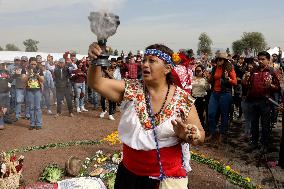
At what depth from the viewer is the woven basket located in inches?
227

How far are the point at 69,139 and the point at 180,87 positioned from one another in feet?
23.4

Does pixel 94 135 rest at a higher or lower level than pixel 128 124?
lower

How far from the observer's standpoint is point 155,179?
3.30 meters

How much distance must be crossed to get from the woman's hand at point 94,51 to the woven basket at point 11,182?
3.75 m

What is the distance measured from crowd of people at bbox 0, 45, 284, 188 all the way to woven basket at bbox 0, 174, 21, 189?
7.30ft

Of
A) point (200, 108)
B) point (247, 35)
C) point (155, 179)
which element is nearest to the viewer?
point (155, 179)

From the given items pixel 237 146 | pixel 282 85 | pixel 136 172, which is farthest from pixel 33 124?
pixel 136 172

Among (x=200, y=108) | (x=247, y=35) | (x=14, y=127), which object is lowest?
(x=14, y=127)

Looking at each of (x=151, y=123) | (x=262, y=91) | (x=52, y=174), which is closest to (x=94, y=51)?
(x=151, y=123)

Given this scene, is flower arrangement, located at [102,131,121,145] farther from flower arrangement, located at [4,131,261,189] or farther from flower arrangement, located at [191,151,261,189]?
flower arrangement, located at [191,151,261,189]

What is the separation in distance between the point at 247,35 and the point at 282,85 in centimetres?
4844

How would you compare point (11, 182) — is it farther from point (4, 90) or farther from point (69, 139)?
point (4, 90)

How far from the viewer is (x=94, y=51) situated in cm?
283

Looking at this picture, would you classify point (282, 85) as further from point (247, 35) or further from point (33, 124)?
point (247, 35)
